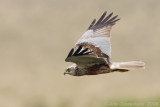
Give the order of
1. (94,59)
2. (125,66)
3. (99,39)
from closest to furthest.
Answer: (94,59), (125,66), (99,39)

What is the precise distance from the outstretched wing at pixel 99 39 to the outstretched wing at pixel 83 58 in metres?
0.12

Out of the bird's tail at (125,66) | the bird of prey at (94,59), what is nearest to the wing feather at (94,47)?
the bird of prey at (94,59)

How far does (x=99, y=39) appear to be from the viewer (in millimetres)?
8883

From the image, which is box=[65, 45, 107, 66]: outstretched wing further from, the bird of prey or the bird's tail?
the bird's tail

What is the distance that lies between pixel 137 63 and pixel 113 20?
1.46 m

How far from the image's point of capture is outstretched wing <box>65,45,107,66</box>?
756 cm

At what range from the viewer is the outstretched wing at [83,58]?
7.56 m

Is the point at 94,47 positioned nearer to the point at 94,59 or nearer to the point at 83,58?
the point at 94,59

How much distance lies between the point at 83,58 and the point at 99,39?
3.90 feet

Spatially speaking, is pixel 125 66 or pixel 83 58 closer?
pixel 83 58

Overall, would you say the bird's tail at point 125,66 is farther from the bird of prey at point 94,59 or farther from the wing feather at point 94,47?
Answer: the wing feather at point 94,47

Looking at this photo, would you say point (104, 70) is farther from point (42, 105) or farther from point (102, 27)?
point (42, 105)

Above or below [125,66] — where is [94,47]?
above

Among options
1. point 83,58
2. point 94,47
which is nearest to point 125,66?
point 94,47
